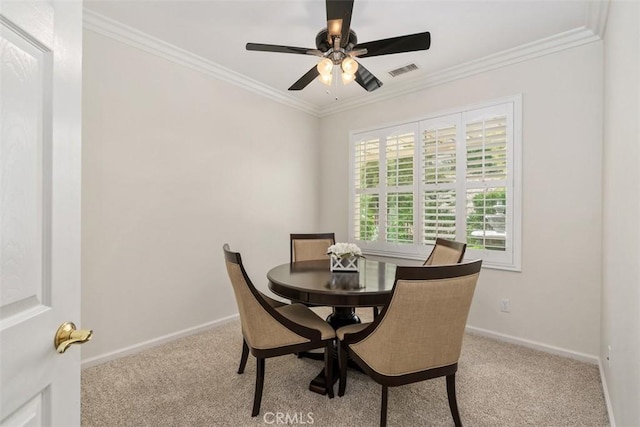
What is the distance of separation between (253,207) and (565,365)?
3.25m

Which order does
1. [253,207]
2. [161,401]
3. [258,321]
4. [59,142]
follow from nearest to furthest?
[59,142] → [258,321] → [161,401] → [253,207]

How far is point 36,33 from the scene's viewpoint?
0.67 m

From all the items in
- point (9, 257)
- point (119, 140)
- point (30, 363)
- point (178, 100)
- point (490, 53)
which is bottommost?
point (30, 363)

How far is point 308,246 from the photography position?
3.26 m

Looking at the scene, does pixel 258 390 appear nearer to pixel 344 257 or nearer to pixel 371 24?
pixel 344 257

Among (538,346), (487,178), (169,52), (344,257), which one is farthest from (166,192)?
(538,346)

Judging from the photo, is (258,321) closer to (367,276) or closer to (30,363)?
(367,276)

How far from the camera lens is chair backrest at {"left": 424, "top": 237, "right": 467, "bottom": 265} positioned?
2332 mm

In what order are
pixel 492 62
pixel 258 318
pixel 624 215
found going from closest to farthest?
1. pixel 624 215
2. pixel 258 318
3. pixel 492 62

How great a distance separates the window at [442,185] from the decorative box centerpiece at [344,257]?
1.33m

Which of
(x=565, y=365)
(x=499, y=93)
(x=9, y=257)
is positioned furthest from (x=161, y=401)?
(x=499, y=93)

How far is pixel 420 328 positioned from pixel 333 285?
65 centimetres

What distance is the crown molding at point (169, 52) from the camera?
239 cm

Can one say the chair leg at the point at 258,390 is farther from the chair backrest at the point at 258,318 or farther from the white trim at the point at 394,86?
the white trim at the point at 394,86
